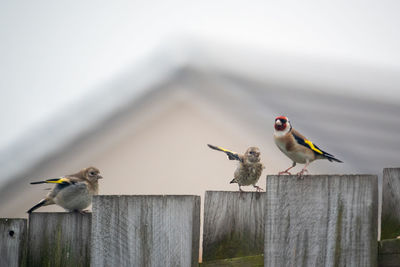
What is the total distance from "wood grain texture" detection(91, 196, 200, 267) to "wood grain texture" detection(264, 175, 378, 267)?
0.39 m

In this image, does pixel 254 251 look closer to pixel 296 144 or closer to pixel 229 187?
pixel 296 144

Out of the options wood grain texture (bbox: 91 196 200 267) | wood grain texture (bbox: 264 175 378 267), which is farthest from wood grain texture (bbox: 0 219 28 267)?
wood grain texture (bbox: 264 175 378 267)

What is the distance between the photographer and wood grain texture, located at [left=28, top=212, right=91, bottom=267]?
351 centimetres

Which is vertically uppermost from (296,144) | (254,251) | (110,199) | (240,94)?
(240,94)

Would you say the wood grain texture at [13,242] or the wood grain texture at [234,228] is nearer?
the wood grain texture at [234,228]

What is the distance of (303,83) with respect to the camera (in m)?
8.89

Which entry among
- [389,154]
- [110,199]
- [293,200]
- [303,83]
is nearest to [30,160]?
[303,83]

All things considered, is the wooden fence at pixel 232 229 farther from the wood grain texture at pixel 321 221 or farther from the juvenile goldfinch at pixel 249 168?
the juvenile goldfinch at pixel 249 168

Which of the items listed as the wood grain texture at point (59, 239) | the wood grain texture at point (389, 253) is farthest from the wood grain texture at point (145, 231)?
the wood grain texture at point (389, 253)

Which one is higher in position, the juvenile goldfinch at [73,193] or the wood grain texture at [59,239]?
the juvenile goldfinch at [73,193]

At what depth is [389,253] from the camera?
2898 mm

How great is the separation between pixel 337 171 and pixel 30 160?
3562 mm

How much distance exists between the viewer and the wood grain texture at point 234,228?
3.35m

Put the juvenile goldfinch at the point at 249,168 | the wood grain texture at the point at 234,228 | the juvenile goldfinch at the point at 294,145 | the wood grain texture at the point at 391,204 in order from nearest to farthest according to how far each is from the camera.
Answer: the wood grain texture at the point at 391,204 → the wood grain texture at the point at 234,228 → the juvenile goldfinch at the point at 294,145 → the juvenile goldfinch at the point at 249,168
